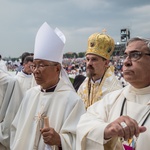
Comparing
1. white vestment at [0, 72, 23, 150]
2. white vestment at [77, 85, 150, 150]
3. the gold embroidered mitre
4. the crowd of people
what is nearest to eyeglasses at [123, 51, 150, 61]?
the crowd of people

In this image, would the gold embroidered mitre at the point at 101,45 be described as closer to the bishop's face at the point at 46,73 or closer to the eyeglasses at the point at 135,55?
the bishop's face at the point at 46,73

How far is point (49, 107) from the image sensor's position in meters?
3.54

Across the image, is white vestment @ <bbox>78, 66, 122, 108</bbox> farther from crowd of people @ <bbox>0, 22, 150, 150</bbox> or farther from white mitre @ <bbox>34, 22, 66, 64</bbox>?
white mitre @ <bbox>34, 22, 66, 64</bbox>

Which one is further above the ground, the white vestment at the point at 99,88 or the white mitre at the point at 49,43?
the white mitre at the point at 49,43

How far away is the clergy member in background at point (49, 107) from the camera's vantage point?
3305 millimetres

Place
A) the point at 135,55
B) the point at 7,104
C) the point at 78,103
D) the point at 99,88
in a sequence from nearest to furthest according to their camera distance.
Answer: the point at 135,55 → the point at 78,103 → the point at 7,104 → the point at 99,88

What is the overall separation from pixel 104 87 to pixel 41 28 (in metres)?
1.54

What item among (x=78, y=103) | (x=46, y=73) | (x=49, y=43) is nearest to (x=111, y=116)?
(x=78, y=103)

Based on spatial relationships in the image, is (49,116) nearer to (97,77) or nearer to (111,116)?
(111,116)

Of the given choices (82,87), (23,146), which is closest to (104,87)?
(82,87)

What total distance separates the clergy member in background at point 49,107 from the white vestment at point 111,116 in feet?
2.11

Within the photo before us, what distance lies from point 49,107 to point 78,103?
353mm

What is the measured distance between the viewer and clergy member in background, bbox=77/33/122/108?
16.1 ft

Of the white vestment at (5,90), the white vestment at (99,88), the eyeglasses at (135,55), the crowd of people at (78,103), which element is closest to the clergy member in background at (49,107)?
the crowd of people at (78,103)
